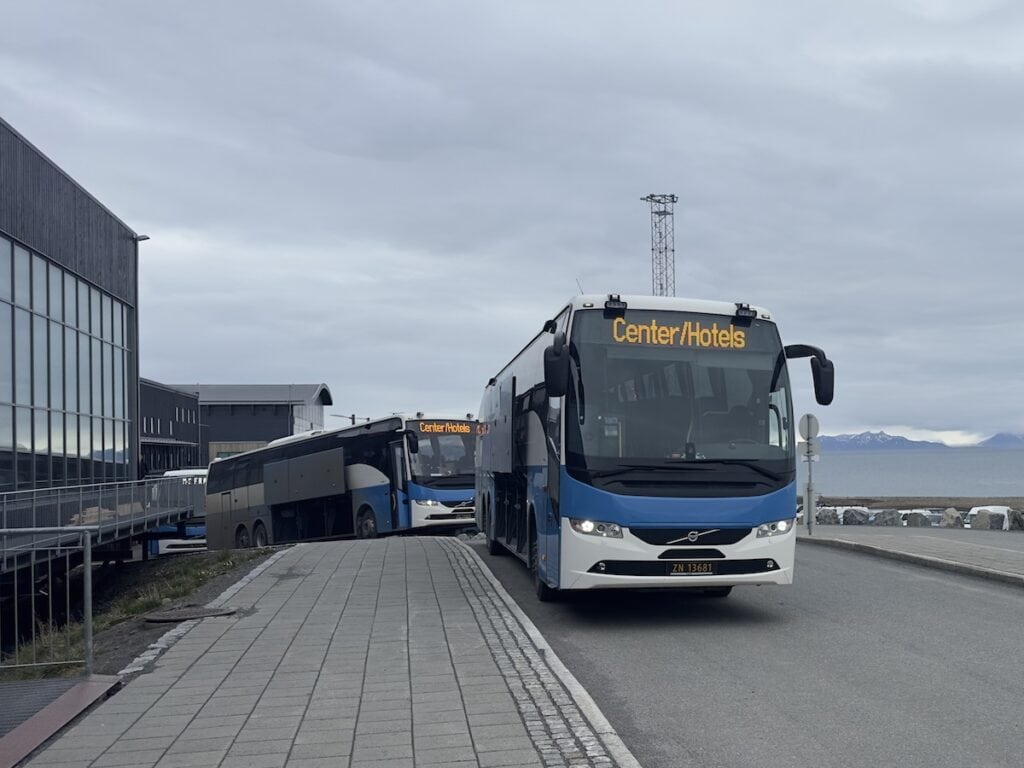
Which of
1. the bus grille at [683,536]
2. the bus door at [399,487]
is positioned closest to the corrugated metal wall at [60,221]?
the bus door at [399,487]

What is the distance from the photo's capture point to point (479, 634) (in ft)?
31.4

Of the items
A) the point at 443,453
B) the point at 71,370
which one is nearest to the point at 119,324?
the point at 71,370

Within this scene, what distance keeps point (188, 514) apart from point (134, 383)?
241 inches

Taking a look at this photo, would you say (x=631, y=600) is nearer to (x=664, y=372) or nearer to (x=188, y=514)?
(x=664, y=372)

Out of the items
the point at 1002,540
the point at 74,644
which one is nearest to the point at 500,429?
the point at 74,644

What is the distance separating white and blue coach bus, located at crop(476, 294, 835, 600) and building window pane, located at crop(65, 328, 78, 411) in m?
21.1

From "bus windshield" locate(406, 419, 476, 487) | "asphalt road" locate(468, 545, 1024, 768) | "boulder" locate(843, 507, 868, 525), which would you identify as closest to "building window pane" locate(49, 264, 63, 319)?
"bus windshield" locate(406, 419, 476, 487)

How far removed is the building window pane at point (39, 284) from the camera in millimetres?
26078

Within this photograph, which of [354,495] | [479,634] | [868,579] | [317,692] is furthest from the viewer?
[354,495]

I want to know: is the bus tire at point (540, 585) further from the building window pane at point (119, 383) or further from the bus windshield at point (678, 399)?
the building window pane at point (119, 383)

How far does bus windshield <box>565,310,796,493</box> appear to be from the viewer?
10258 mm

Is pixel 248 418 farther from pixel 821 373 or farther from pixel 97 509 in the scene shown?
pixel 821 373

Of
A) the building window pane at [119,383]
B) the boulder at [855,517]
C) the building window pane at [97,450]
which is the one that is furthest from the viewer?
the boulder at [855,517]

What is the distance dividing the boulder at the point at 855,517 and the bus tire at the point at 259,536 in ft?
63.8
